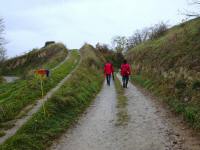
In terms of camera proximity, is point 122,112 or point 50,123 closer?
point 50,123

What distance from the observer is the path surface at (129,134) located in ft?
30.0

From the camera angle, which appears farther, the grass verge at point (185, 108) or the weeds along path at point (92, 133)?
the grass verge at point (185, 108)

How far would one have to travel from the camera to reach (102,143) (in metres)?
9.55

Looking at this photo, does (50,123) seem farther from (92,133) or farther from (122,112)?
(122,112)

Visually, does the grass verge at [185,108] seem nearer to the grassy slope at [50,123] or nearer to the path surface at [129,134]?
the path surface at [129,134]

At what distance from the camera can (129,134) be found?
10.3 meters

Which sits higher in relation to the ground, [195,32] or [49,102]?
[195,32]

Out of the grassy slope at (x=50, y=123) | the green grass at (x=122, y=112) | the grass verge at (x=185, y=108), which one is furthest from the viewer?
the green grass at (x=122, y=112)

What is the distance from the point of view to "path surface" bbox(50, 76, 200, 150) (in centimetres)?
914

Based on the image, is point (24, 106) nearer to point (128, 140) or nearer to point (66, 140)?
point (66, 140)

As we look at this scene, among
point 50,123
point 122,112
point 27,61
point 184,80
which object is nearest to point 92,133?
point 50,123

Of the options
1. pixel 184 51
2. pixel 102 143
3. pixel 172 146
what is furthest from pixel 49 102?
pixel 184 51

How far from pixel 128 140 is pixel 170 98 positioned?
244 inches

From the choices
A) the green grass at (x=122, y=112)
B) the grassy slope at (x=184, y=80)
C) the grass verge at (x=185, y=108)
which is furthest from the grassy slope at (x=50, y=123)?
the grassy slope at (x=184, y=80)
